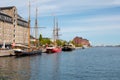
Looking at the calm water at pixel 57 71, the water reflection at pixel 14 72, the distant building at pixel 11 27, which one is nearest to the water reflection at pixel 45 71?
the calm water at pixel 57 71

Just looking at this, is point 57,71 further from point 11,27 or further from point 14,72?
point 11,27

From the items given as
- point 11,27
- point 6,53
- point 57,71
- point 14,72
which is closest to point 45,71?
point 57,71

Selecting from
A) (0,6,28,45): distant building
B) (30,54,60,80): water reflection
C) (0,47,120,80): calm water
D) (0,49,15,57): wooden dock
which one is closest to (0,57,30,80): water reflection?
(0,47,120,80): calm water

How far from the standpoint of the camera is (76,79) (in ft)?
168

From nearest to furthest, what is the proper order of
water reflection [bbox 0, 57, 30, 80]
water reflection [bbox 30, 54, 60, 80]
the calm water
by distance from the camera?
water reflection [bbox 0, 57, 30, 80] < water reflection [bbox 30, 54, 60, 80] < the calm water

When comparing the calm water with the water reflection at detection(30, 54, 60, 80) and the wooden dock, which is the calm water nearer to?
the water reflection at detection(30, 54, 60, 80)

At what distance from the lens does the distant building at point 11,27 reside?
499ft

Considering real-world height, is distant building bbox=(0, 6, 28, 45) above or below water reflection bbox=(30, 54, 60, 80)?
above

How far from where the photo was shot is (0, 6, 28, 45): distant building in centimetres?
15196

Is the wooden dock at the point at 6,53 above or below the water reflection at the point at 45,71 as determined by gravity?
above

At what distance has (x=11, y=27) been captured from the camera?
167 meters

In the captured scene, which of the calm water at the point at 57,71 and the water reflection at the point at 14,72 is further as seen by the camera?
the calm water at the point at 57,71

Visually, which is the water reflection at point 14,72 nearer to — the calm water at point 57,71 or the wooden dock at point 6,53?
the calm water at point 57,71

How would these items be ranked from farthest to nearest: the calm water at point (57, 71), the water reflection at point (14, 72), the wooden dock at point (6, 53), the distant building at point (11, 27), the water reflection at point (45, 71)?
1. the distant building at point (11, 27)
2. the wooden dock at point (6, 53)
3. the calm water at point (57, 71)
4. the water reflection at point (45, 71)
5. the water reflection at point (14, 72)
